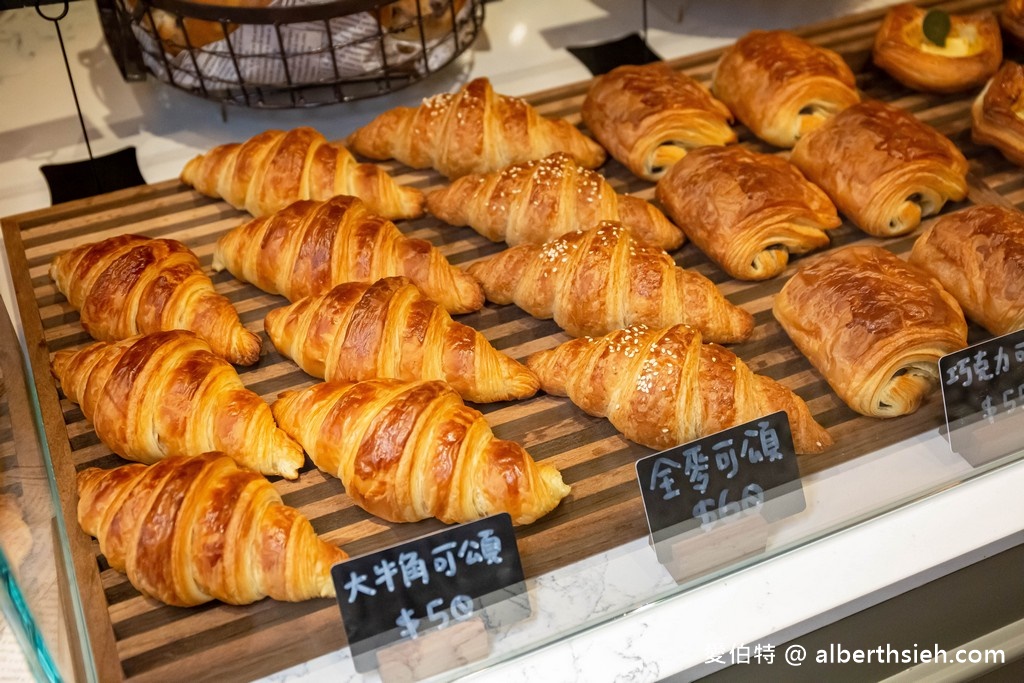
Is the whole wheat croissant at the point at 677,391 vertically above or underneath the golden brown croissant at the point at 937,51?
underneath

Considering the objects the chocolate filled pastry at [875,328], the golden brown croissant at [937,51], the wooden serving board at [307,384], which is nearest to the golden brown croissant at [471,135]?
the wooden serving board at [307,384]

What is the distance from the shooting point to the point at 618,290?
6.28 feet

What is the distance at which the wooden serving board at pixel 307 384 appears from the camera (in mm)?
1520

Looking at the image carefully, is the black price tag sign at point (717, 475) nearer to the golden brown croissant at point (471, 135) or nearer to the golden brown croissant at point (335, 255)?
the golden brown croissant at point (335, 255)

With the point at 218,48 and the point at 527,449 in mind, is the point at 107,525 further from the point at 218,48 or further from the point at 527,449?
the point at 218,48

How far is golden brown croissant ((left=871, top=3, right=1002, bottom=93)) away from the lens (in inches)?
97.0

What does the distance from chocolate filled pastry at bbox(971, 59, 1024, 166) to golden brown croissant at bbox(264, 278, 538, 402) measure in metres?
1.20

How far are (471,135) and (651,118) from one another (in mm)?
393

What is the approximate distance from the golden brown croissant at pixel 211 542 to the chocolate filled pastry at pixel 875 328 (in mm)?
894

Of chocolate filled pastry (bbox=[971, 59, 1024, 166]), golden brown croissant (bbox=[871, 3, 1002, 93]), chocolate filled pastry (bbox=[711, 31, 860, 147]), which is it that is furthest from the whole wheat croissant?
golden brown croissant (bbox=[871, 3, 1002, 93])

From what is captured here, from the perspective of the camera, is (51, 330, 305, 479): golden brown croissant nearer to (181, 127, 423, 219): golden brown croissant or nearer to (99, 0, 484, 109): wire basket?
(181, 127, 423, 219): golden brown croissant

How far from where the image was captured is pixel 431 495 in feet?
5.23

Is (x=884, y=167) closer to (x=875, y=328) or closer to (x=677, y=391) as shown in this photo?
(x=875, y=328)

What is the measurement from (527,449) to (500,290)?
376 millimetres
